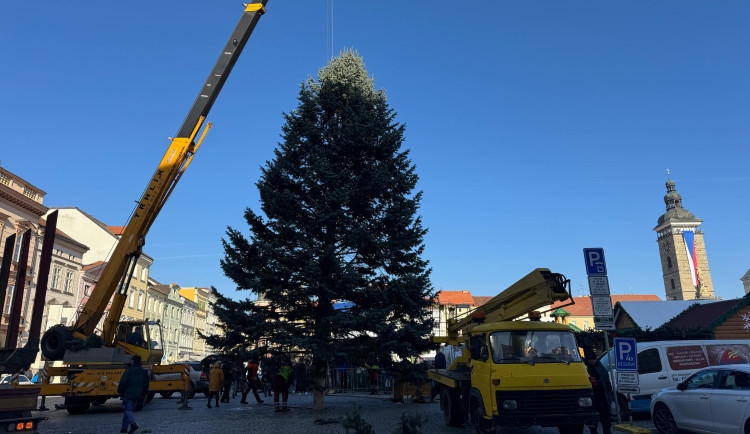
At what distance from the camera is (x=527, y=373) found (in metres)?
9.27

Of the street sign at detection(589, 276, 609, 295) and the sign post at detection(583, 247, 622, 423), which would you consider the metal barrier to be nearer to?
the sign post at detection(583, 247, 622, 423)

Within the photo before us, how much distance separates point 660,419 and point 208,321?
89.4m

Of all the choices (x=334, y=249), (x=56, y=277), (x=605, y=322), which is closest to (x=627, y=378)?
(x=605, y=322)

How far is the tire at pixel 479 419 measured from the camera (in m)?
9.35

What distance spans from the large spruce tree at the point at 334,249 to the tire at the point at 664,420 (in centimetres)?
683

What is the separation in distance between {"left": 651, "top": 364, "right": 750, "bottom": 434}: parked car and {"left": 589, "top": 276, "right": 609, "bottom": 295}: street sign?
2.28 m

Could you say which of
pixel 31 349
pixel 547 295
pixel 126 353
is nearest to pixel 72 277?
pixel 126 353

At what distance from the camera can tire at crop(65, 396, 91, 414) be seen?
601 inches

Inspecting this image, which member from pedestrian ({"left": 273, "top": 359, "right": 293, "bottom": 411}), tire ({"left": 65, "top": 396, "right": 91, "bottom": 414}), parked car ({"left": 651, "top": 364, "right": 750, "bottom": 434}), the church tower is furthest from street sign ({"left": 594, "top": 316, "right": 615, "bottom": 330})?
the church tower

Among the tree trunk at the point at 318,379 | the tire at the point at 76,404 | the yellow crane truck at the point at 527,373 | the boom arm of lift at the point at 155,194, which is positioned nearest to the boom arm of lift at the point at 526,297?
the yellow crane truck at the point at 527,373

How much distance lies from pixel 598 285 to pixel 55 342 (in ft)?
49.5

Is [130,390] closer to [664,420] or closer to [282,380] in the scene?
[282,380]

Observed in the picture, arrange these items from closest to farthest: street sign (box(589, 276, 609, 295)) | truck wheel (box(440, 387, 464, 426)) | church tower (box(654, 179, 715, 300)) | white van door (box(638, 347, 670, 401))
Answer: street sign (box(589, 276, 609, 295))
truck wheel (box(440, 387, 464, 426))
white van door (box(638, 347, 670, 401))
church tower (box(654, 179, 715, 300))

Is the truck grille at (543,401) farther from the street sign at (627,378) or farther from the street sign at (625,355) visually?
the street sign at (625,355)
